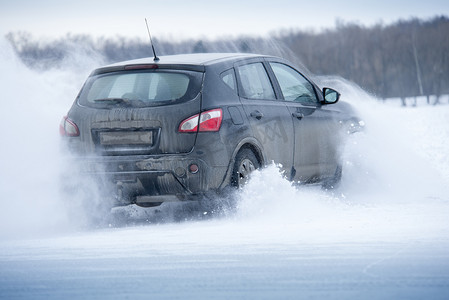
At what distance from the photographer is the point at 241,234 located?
6914 millimetres

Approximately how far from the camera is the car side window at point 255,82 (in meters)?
7.99

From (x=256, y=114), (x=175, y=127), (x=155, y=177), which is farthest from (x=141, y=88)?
(x=256, y=114)

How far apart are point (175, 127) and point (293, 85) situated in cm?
218

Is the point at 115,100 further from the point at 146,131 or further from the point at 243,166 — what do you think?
the point at 243,166

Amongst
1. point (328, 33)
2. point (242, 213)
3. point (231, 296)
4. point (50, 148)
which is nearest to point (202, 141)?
point (242, 213)

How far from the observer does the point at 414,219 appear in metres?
7.71

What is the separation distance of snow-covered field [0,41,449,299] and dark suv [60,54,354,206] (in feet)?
Answer: 1.12

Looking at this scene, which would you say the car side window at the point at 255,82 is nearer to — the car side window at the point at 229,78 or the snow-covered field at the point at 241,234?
the car side window at the point at 229,78

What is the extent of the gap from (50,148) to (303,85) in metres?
2.96

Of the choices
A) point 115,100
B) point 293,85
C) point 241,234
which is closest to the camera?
point 241,234

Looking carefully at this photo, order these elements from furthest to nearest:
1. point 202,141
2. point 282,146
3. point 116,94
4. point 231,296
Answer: point 282,146 → point 116,94 → point 202,141 → point 231,296

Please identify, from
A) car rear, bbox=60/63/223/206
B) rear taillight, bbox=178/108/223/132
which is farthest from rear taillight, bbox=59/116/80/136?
rear taillight, bbox=178/108/223/132

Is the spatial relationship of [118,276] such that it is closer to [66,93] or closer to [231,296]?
[231,296]

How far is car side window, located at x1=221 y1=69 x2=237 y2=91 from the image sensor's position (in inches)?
303
